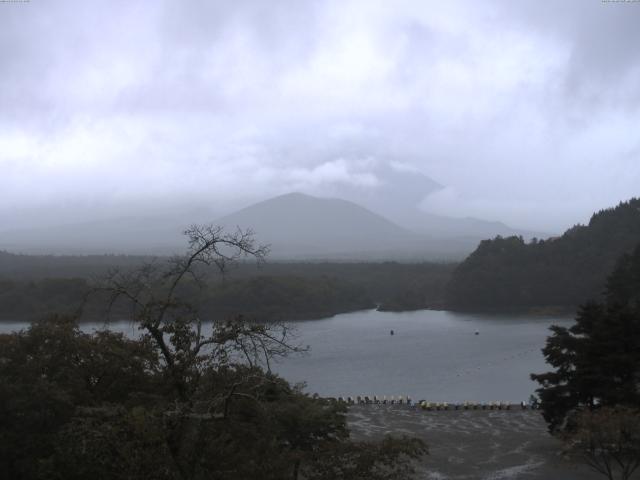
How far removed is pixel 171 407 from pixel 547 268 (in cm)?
4675

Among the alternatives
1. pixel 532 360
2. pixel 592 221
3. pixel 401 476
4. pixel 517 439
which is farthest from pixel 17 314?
pixel 592 221

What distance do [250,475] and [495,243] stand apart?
5014cm

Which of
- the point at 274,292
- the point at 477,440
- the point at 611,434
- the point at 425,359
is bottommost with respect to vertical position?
the point at 425,359

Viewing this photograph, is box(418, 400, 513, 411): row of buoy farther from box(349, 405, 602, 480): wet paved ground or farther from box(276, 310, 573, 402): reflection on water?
box(276, 310, 573, 402): reflection on water

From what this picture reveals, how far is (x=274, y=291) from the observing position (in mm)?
44250

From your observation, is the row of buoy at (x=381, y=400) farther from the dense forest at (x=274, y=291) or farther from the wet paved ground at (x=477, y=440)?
the dense forest at (x=274, y=291)

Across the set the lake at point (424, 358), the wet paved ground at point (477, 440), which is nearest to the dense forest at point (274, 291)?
the lake at point (424, 358)

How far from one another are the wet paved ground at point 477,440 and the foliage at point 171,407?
5461 mm

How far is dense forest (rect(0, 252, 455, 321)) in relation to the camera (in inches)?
1519

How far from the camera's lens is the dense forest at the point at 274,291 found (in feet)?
A: 127

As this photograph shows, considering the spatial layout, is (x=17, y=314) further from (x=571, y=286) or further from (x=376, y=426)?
(x=571, y=286)

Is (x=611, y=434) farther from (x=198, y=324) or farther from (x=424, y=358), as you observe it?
(x=424, y=358)

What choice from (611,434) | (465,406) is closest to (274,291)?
(465,406)

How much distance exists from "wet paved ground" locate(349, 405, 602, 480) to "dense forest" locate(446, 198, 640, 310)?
3085cm
